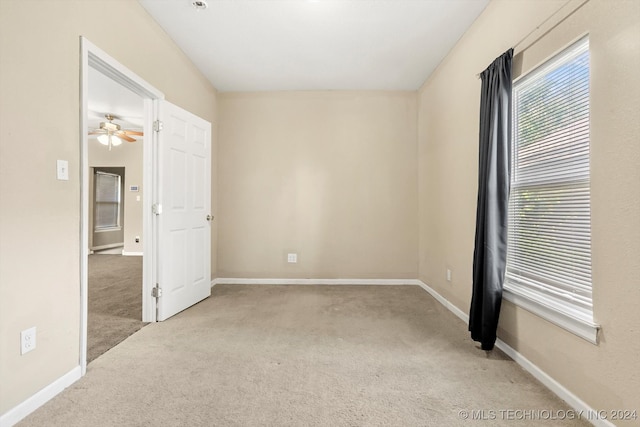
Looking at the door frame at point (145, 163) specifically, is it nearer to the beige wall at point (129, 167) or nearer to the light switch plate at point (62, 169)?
the light switch plate at point (62, 169)

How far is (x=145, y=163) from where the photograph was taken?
270 centimetres

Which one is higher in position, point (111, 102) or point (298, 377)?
point (111, 102)

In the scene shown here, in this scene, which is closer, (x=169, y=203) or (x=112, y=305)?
(x=169, y=203)

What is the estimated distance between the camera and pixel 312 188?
4.05 m

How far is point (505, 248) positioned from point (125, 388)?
260 cm

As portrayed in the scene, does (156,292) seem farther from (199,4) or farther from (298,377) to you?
(199,4)

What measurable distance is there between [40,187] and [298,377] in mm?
1814

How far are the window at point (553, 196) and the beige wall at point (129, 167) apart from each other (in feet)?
23.8

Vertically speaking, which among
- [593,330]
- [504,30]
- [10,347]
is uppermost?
[504,30]

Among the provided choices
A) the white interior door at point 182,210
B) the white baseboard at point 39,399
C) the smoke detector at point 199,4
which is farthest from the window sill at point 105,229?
the smoke detector at point 199,4

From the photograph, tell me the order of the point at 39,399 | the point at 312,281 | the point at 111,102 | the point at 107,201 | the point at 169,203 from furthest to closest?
the point at 107,201, the point at 111,102, the point at 312,281, the point at 169,203, the point at 39,399

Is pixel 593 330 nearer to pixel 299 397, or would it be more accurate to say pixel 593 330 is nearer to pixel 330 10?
pixel 299 397

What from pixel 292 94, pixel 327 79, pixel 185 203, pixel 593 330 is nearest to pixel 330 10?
pixel 327 79

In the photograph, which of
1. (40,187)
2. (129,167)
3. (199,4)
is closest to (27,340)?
(40,187)
